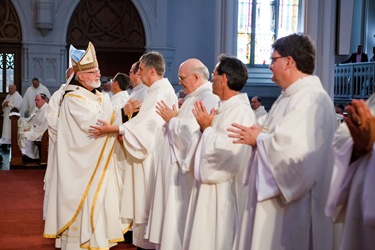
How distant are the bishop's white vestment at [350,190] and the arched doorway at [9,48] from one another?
→ 639 inches

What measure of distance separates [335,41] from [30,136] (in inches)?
247

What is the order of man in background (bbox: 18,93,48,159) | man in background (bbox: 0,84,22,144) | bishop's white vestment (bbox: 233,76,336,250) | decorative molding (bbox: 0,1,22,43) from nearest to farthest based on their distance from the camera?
1. bishop's white vestment (bbox: 233,76,336,250)
2. man in background (bbox: 18,93,48,159)
3. man in background (bbox: 0,84,22,144)
4. decorative molding (bbox: 0,1,22,43)

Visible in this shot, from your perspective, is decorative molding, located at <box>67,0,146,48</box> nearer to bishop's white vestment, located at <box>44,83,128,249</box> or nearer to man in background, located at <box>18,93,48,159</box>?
man in background, located at <box>18,93,48,159</box>

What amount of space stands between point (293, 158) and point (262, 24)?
46.0 feet

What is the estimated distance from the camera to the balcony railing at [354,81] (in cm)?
1490

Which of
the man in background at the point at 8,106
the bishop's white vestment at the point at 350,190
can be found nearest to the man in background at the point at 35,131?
the man in background at the point at 8,106

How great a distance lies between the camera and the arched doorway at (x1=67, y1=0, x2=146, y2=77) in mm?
18516

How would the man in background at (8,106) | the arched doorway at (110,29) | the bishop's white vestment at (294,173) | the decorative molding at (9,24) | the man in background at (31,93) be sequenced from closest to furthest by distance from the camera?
1. the bishop's white vestment at (294,173)
2. the man in background at (8,106)
3. the man in background at (31,93)
4. the decorative molding at (9,24)
5. the arched doorway at (110,29)

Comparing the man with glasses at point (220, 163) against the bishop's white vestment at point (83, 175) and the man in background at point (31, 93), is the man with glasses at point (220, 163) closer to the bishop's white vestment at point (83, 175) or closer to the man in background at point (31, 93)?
the bishop's white vestment at point (83, 175)

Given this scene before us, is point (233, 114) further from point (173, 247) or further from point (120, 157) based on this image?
point (120, 157)

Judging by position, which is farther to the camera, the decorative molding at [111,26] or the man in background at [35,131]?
the decorative molding at [111,26]

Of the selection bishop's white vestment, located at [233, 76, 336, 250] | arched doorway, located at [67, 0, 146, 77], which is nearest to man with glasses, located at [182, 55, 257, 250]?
bishop's white vestment, located at [233, 76, 336, 250]

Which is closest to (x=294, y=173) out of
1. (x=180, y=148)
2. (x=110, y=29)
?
(x=180, y=148)

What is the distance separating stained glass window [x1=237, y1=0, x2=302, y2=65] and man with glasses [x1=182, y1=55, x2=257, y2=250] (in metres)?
12.9
